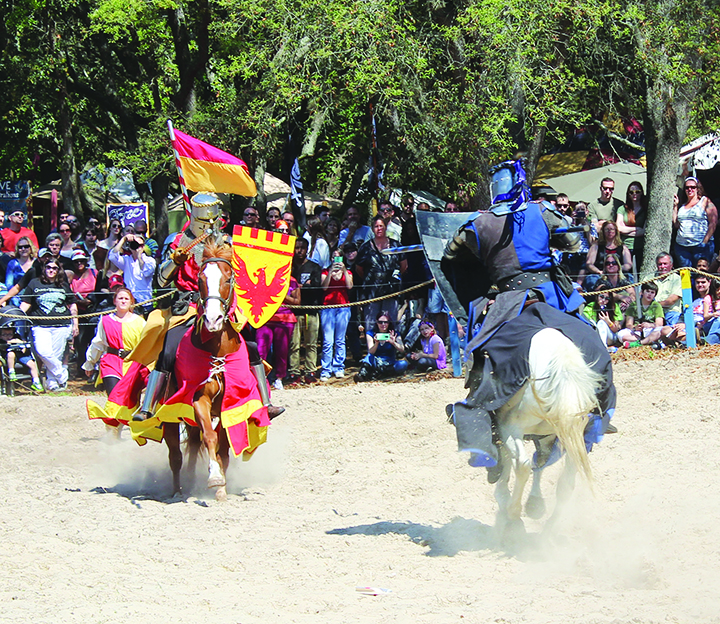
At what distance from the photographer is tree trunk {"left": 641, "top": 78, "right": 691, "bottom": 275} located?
1217 cm

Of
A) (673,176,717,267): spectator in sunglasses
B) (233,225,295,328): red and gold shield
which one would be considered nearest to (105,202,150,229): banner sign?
(233,225,295,328): red and gold shield

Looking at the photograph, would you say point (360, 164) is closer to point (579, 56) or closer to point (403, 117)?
point (403, 117)

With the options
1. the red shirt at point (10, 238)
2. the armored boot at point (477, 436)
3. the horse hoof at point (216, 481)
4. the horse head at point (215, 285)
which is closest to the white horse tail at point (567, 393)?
the armored boot at point (477, 436)

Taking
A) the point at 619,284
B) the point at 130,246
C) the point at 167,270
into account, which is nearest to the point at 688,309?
the point at 619,284

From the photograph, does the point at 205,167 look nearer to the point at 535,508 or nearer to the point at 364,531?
the point at 364,531

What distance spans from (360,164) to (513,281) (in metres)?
9.83

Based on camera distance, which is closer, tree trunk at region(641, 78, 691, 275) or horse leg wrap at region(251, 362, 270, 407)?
horse leg wrap at region(251, 362, 270, 407)

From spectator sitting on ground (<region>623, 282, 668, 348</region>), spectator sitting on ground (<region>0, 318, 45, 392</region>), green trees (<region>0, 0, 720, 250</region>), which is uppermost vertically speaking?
green trees (<region>0, 0, 720, 250</region>)

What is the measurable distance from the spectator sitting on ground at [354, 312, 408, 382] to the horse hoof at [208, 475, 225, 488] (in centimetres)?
466

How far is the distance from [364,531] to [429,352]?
18.0 feet

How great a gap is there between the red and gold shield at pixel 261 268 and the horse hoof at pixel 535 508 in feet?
10.8

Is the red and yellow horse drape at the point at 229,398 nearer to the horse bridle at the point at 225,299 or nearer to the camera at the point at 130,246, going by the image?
the horse bridle at the point at 225,299

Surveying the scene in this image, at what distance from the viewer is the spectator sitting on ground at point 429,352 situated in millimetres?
11391

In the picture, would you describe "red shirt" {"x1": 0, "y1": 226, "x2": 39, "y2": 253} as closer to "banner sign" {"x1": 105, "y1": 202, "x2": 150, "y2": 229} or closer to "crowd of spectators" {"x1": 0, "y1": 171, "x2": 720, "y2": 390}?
"crowd of spectators" {"x1": 0, "y1": 171, "x2": 720, "y2": 390}
